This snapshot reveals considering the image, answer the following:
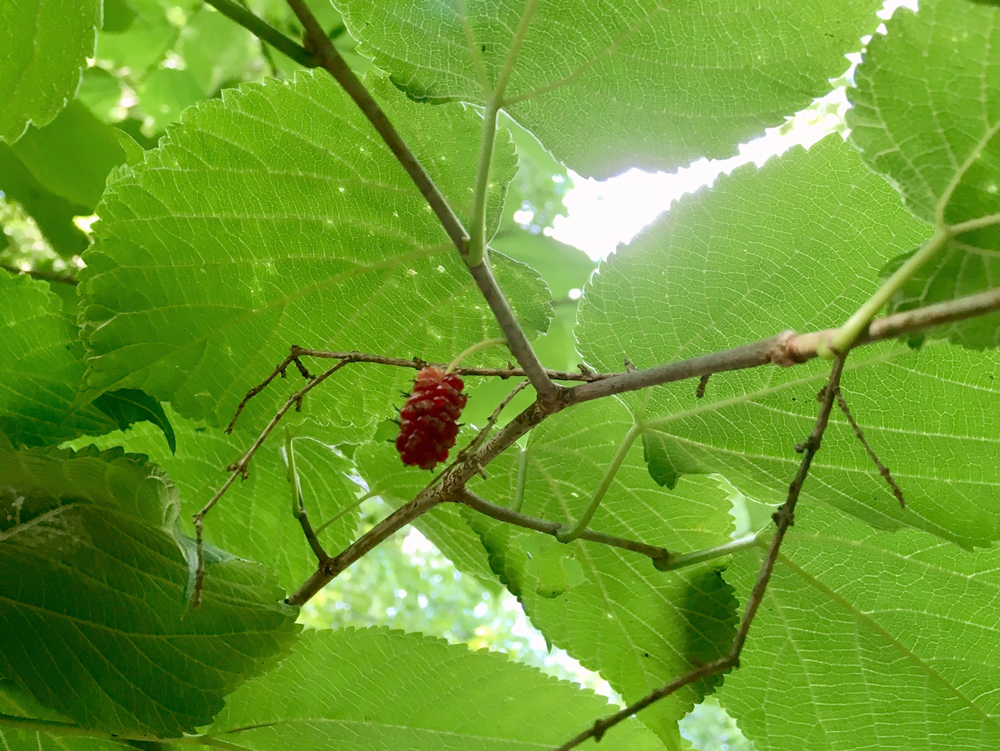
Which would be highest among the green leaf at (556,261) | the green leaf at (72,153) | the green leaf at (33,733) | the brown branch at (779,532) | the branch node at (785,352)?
the green leaf at (556,261)

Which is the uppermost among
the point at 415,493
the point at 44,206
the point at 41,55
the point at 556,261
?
the point at 556,261

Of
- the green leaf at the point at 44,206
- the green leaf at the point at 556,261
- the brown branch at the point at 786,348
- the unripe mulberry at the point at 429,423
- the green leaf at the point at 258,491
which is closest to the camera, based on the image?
the brown branch at the point at 786,348

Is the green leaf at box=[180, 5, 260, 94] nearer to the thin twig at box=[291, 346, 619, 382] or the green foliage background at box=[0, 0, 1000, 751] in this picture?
the green foliage background at box=[0, 0, 1000, 751]

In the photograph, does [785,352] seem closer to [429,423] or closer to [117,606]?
[429,423]

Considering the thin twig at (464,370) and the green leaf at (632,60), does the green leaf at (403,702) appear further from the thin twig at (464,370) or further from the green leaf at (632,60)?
the green leaf at (632,60)

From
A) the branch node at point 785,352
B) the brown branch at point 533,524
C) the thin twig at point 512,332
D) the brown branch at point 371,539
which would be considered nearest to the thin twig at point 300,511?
the brown branch at point 371,539

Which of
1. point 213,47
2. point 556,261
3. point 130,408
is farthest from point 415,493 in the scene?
point 213,47
